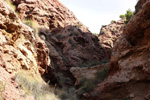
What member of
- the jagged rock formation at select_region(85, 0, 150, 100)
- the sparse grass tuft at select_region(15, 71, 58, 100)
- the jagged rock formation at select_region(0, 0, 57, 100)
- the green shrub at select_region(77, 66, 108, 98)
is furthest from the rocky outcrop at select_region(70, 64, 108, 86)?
the sparse grass tuft at select_region(15, 71, 58, 100)

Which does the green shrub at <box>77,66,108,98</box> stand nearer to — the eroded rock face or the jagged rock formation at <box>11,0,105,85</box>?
the jagged rock formation at <box>11,0,105,85</box>

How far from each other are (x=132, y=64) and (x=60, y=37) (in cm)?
1223

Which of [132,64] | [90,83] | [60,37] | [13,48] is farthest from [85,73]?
[60,37]

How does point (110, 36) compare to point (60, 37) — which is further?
point (110, 36)

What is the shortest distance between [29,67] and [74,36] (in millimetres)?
11300

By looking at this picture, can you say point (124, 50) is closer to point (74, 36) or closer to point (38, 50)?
point (38, 50)

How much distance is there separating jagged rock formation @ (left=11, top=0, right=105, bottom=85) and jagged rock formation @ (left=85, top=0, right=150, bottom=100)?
7.04 meters

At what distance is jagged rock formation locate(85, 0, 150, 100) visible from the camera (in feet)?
21.7

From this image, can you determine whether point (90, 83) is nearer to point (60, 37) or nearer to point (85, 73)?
point (85, 73)

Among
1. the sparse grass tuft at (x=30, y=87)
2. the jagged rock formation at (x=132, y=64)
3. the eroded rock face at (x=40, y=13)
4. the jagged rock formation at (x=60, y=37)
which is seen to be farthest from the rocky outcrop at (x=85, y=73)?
the eroded rock face at (x=40, y=13)

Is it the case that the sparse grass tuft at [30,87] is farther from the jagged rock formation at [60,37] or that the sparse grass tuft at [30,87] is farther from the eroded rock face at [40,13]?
the eroded rock face at [40,13]

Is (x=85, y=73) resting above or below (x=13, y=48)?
below

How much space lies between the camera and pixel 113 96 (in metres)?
7.53

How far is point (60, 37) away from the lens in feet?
60.0
